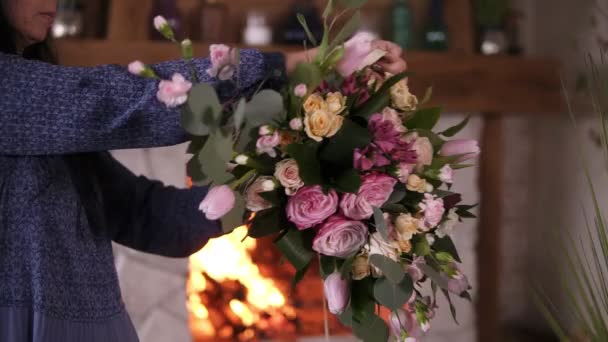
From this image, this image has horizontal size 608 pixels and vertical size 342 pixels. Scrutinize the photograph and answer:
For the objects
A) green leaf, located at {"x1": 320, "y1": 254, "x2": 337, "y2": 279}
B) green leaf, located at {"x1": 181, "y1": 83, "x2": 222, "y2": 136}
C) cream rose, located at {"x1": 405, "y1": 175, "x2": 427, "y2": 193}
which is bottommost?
green leaf, located at {"x1": 320, "y1": 254, "x2": 337, "y2": 279}

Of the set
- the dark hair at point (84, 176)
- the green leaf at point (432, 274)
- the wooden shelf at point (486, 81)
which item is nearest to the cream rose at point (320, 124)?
the green leaf at point (432, 274)

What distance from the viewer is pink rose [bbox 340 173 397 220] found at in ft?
2.60

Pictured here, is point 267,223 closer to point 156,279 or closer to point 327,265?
point 327,265

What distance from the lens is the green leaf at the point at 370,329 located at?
853 mm

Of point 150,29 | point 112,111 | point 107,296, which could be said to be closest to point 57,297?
point 107,296

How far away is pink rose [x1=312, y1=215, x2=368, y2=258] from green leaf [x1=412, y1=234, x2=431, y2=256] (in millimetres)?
75

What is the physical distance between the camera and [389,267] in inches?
31.4

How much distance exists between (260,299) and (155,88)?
5.56 feet

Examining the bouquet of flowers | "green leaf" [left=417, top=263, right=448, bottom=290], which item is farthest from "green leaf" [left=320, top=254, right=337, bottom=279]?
"green leaf" [left=417, top=263, right=448, bottom=290]

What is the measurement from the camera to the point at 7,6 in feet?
2.95

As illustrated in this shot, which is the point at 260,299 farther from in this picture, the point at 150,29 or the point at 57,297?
the point at 57,297

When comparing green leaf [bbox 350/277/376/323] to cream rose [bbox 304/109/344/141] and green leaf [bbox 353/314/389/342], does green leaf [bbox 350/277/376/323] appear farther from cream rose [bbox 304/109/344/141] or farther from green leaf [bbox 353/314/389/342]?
cream rose [bbox 304/109/344/141]

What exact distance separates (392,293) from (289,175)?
18 centimetres

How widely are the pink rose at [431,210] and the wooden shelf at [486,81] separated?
138 cm
